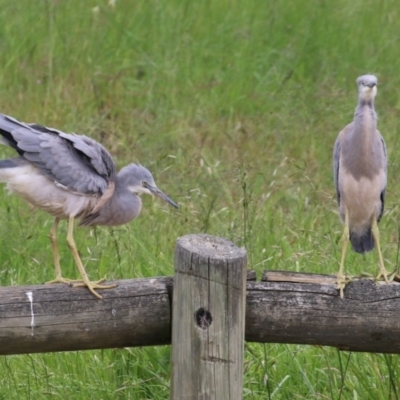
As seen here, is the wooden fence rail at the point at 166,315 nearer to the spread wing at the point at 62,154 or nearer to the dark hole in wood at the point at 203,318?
the dark hole in wood at the point at 203,318

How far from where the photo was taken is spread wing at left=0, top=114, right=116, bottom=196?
3.84 metres

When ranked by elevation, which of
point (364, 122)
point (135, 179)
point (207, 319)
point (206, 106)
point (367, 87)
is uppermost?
point (367, 87)

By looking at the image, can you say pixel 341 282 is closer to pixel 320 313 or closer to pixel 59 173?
pixel 320 313

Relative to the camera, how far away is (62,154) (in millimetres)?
3932

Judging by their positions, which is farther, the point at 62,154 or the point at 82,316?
the point at 62,154

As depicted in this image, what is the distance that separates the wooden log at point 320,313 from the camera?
335cm

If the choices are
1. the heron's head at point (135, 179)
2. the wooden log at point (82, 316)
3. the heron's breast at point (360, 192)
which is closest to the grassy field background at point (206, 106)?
the heron's head at point (135, 179)

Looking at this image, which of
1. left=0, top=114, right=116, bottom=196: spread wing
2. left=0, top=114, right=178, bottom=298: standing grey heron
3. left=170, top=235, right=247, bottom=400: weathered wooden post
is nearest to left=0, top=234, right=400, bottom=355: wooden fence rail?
left=170, top=235, right=247, bottom=400: weathered wooden post

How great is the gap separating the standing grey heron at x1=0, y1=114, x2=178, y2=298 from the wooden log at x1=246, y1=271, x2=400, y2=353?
771 mm

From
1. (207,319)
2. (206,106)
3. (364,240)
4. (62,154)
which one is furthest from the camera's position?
(206,106)

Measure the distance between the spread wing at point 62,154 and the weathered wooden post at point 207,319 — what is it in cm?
88

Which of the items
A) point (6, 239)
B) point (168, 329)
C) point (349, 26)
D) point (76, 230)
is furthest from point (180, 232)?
point (349, 26)

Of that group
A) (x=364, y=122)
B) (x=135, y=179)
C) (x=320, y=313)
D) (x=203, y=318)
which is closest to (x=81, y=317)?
(x=203, y=318)

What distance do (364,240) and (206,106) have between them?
11.2ft
